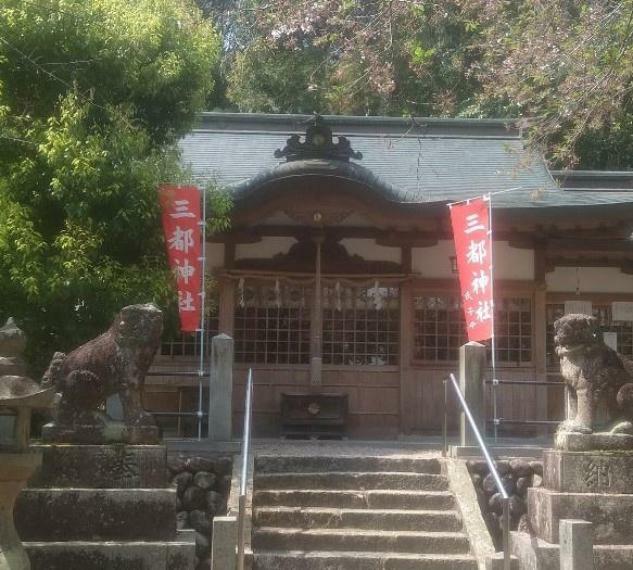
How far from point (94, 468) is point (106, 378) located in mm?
712

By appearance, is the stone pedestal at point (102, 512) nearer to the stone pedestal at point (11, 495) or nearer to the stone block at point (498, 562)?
the stone pedestal at point (11, 495)

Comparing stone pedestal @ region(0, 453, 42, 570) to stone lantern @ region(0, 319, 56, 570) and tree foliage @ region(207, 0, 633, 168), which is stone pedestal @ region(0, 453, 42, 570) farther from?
tree foliage @ region(207, 0, 633, 168)

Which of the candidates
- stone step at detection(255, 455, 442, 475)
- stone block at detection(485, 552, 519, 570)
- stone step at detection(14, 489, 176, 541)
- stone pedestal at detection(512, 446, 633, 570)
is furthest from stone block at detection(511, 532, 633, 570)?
stone step at detection(14, 489, 176, 541)

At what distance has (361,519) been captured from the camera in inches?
319

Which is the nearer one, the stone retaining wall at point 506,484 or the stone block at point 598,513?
the stone block at point 598,513

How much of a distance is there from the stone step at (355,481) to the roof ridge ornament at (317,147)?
189 inches

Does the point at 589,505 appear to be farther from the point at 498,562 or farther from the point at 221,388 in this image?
the point at 221,388

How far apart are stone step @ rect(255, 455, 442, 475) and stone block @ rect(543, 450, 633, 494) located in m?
2.11

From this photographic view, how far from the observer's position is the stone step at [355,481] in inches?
342

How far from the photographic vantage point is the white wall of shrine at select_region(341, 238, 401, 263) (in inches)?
502

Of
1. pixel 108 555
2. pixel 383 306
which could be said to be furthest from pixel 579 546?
pixel 383 306

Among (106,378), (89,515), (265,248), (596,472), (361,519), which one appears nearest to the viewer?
(89,515)

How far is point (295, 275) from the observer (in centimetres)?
1262

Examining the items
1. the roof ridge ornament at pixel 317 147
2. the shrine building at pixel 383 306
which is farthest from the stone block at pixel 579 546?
the roof ridge ornament at pixel 317 147
